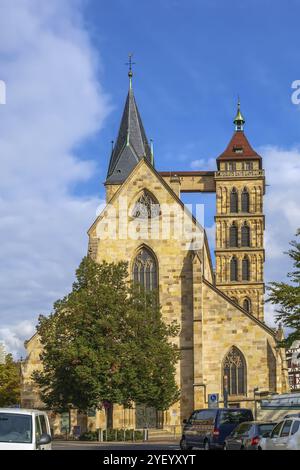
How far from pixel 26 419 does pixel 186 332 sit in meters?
31.7

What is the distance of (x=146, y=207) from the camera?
50.2 m

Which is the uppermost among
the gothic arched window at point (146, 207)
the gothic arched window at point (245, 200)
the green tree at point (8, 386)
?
the gothic arched window at point (245, 200)

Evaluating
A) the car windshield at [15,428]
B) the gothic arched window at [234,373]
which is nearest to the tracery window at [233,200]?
the gothic arched window at [234,373]

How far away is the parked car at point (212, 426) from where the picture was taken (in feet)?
92.8

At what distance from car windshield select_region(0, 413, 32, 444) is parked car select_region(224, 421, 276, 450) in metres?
7.57

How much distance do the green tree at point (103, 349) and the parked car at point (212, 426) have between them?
1050 centimetres

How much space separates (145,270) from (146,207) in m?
3.66

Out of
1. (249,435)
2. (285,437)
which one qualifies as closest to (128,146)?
(249,435)

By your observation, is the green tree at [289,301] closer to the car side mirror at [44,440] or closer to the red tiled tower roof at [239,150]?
the car side mirror at [44,440]

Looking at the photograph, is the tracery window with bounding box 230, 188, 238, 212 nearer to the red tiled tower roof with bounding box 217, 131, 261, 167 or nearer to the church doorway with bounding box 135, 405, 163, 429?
the red tiled tower roof with bounding box 217, 131, 261, 167

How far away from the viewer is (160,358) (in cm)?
4209

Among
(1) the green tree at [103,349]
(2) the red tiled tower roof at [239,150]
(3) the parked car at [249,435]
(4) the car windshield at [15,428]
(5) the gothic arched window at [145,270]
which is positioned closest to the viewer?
(4) the car windshield at [15,428]

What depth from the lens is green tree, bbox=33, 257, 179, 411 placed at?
132 ft
